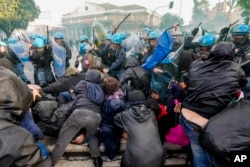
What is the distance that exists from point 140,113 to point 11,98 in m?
1.44

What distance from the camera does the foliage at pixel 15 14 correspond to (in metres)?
23.8

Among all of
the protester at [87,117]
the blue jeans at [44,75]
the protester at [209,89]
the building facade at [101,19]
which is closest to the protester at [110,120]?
the protester at [87,117]

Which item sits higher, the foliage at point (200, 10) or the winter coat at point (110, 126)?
the foliage at point (200, 10)

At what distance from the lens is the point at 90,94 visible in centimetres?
306

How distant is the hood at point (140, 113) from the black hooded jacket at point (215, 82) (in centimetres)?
54

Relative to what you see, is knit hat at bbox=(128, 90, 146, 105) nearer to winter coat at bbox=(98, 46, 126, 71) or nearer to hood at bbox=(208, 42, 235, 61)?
hood at bbox=(208, 42, 235, 61)

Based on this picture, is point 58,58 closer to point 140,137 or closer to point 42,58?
point 42,58

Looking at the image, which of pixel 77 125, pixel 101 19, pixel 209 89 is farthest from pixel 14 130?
pixel 101 19

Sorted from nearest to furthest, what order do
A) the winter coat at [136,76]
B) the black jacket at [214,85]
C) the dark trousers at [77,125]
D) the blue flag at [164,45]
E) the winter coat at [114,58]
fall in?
the black jacket at [214,85] < the dark trousers at [77,125] < the blue flag at [164,45] < the winter coat at [136,76] < the winter coat at [114,58]

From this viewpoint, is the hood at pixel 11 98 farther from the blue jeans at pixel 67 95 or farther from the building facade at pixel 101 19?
the building facade at pixel 101 19

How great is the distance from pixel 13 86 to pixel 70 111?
1500 millimetres

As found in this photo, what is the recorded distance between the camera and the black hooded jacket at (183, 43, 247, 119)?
2197 mm

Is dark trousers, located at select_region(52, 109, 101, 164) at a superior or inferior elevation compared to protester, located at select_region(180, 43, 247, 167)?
inferior

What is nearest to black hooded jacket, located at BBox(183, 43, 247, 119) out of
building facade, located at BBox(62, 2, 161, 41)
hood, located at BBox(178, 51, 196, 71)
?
hood, located at BBox(178, 51, 196, 71)
